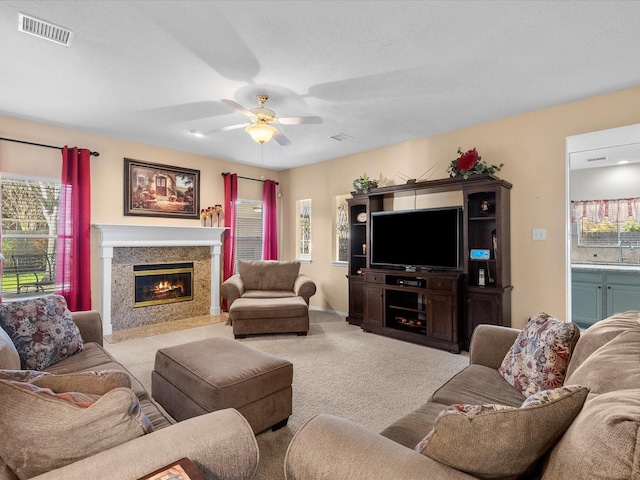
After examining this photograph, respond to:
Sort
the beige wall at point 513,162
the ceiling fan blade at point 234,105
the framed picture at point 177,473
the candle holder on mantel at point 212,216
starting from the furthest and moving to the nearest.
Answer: the candle holder on mantel at point 212,216
the beige wall at point 513,162
the ceiling fan blade at point 234,105
the framed picture at point 177,473

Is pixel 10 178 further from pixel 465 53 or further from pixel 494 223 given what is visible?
pixel 494 223

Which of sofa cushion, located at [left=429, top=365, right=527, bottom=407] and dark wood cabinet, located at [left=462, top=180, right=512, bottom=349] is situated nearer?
sofa cushion, located at [left=429, top=365, right=527, bottom=407]

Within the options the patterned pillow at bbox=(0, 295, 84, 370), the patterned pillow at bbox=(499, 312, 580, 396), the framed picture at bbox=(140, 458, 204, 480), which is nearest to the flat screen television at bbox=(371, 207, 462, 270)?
A: the patterned pillow at bbox=(499, 312, 580, 396)

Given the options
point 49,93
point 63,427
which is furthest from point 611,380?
point 49,93

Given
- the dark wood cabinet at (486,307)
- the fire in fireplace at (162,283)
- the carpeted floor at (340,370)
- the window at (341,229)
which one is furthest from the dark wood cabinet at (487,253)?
the fire in fireplace at (162,283)

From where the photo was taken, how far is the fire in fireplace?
4895mm

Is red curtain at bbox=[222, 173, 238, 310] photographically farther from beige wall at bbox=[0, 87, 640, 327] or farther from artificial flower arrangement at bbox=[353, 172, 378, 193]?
artificial flower arrangement at bbox=[353, 172, 378, 193]

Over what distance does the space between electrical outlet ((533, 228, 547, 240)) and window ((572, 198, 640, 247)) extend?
175 centimetres

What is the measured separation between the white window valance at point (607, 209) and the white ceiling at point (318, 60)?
2.11m

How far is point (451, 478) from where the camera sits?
848 millimetres

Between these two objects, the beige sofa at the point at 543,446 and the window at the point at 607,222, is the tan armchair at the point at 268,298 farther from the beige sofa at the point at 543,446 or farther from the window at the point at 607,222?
the window at the point at 607,222

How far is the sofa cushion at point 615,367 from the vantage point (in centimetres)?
102

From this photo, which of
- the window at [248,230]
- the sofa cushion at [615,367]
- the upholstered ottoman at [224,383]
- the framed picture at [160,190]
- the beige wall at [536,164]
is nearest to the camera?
the sofa cushion at [615,367]

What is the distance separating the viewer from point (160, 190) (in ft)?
16.4
